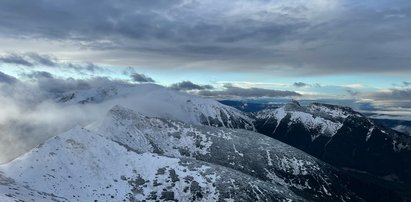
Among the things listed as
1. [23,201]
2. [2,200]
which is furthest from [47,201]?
[2,200]

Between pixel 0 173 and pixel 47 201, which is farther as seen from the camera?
pixel 0 173

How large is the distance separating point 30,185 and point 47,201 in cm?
3076

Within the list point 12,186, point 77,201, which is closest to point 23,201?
point 12,186

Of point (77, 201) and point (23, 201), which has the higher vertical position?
point (23, 201)

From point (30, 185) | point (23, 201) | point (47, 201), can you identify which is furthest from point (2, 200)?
point (30, 185)

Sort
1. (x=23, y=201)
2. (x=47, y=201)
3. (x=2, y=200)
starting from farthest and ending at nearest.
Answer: (x=47, y=201), (x=23, y=201), (x=2, y=200)

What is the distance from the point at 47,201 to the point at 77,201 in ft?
89.9

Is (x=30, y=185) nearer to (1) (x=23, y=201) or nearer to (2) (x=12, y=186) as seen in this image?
(2) (x=12, y=186)

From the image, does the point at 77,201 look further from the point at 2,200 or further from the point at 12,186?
the point at 2,200

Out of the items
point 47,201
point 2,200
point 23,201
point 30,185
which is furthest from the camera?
point 30,185

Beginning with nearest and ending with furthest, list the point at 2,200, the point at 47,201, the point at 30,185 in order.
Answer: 1. the point at 2,200
2. the point at 47,201
3. the point at 30,185

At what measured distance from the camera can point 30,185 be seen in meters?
199

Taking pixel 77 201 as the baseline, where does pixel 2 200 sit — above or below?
above

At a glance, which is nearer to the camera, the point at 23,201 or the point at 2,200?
the point at 2,200
